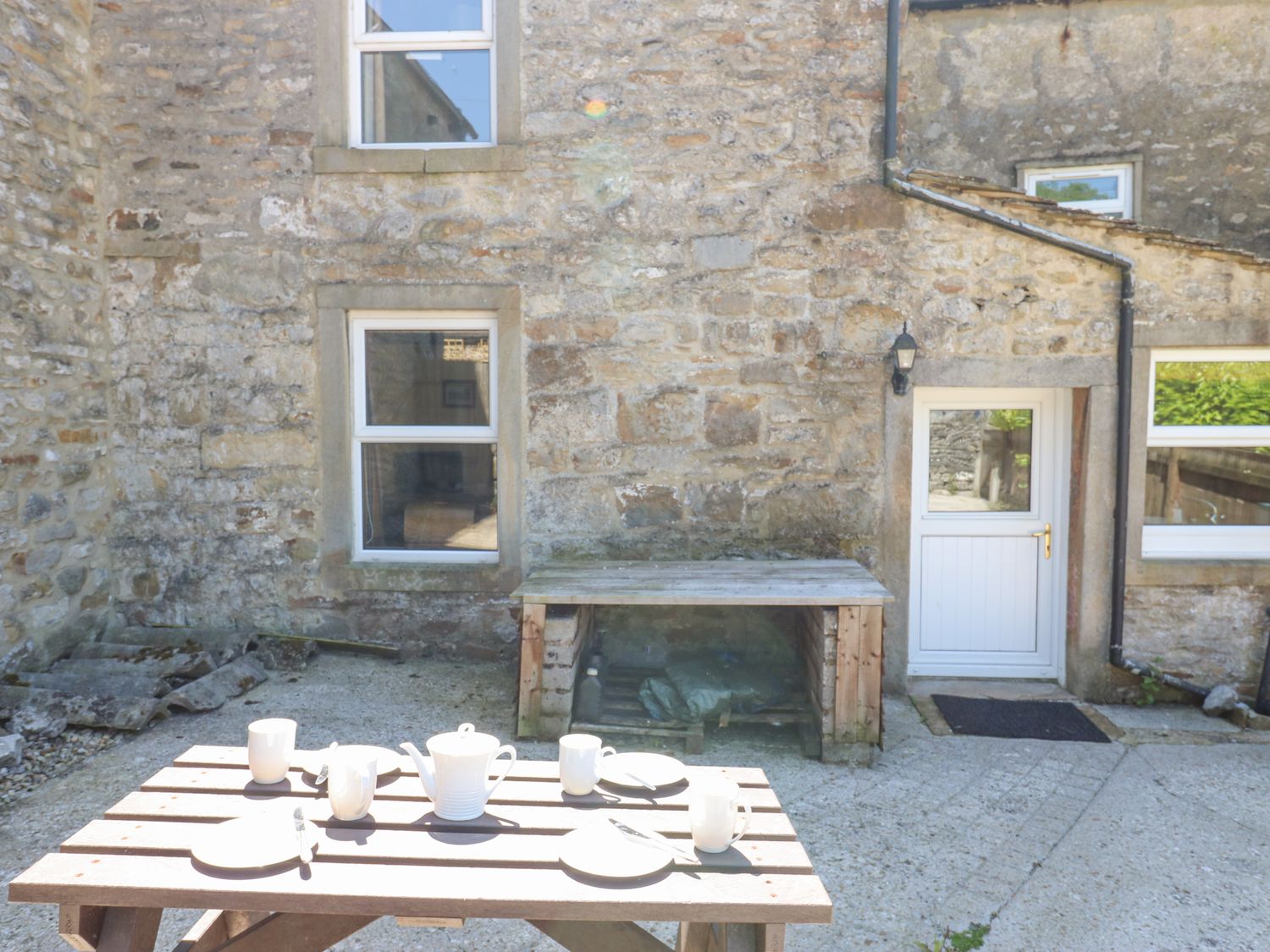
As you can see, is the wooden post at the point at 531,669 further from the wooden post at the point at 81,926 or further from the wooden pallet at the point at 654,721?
the wooden post at the point at 81,926

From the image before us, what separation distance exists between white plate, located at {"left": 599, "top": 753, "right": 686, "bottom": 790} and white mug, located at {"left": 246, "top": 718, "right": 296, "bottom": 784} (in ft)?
2.54

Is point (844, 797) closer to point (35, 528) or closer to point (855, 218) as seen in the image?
point (855, 218)

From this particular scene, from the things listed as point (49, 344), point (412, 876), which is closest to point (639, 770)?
point (412, 876)

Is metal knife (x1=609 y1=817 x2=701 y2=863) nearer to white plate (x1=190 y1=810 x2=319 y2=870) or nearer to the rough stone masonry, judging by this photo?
white plate (x1=190 y1=810 x2=319 y2=870)

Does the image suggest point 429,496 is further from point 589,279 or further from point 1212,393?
point 1212,393

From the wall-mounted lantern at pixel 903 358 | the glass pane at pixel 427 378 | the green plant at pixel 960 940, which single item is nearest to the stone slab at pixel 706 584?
the wall-mounted lantern at pixel 903 358

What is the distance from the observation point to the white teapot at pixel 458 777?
196cm

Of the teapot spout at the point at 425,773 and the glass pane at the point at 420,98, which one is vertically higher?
the glass pane at the point at 420,98

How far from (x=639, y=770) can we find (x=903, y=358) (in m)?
3.40

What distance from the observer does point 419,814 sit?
1.99 meters

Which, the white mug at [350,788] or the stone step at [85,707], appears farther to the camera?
the stone step at [85,707]

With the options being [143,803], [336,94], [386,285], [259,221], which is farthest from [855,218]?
[143,803]

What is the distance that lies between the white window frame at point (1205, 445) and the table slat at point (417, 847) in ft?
14.2

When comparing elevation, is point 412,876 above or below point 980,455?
below
